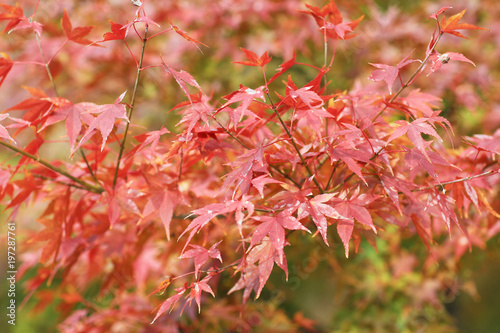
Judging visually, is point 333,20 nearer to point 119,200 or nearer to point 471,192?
point 471,192

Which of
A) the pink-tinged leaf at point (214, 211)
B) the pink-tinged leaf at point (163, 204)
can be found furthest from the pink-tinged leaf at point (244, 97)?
the pink-tinged leaf at point (163, 204)

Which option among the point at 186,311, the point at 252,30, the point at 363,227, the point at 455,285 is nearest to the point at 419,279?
the point at 455,285

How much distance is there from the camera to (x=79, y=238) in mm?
1184

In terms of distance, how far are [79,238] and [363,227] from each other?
77 cm

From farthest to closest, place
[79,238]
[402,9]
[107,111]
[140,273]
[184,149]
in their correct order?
[402,9] < [140,273] < [79,238] < [184,149] < [107,111]

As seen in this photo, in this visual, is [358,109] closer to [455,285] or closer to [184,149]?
[184,149]

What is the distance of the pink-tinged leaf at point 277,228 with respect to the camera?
0.73 metres

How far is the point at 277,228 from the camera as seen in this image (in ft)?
2.45

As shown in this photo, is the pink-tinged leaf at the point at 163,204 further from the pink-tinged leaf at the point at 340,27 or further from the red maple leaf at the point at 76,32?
the pink-tinged leaf at the point at 340,27

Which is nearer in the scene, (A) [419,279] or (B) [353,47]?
(A) [419,279]

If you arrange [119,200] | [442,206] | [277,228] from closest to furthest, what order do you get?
[277,228], [442,206], [119,200]

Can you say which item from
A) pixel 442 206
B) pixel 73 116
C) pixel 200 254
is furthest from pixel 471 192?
pixel 73 116

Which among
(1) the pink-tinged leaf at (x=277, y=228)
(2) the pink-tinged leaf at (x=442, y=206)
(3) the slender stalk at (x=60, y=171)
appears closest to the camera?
(1) the pink-tinged leaf at (x=277, y=228)

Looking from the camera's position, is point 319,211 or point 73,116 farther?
point 73,116
